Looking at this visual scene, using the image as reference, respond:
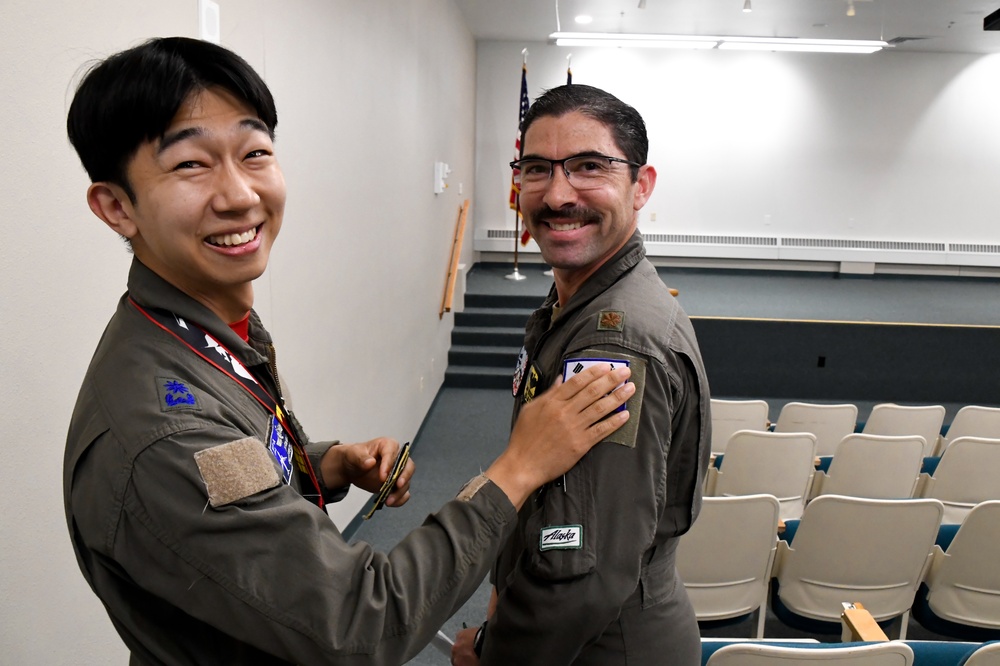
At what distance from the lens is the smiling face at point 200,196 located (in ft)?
3.04

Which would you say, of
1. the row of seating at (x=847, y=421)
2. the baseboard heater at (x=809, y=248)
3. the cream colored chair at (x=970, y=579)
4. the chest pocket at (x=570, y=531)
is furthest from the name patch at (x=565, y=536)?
the baseboard heater at (x=809, y=248)

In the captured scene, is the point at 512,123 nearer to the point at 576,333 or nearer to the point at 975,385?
the point at 975,385

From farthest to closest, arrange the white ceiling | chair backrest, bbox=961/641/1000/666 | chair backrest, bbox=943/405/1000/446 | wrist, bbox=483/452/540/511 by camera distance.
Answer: the white ceiling → chair backrest, bbox=943/405/1000/446 → chair backrest, bbox=961/641/1000/666 → wrist, bbox=483/452/540/511

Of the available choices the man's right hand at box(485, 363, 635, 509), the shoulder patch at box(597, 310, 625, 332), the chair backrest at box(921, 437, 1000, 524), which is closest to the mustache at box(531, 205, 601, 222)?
the shoulder patch at box(597, 310, 625, 332)

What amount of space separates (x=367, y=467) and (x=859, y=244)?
37.5 feet

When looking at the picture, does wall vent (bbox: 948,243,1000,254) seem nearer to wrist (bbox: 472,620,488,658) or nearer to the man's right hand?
wrist (bbox: 472,620,488,658)

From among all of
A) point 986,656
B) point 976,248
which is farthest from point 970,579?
point 976,248

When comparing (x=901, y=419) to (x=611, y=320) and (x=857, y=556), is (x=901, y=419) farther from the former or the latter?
(x=611, y=320)

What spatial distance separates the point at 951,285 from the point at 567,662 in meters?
11.5

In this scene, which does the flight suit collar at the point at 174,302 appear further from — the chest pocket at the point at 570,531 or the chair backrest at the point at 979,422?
the chair backrest at the point at 979,422

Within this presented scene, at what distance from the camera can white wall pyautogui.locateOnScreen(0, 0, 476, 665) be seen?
150cm

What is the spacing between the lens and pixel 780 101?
1086 cm

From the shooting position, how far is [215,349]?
39.8 inches

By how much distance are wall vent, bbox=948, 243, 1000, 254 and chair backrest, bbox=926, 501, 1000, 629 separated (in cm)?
1003
